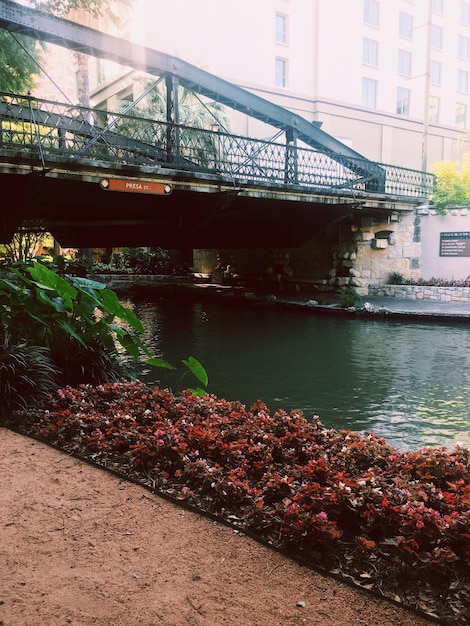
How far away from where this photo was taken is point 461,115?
4181 cm

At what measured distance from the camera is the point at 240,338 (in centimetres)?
1359

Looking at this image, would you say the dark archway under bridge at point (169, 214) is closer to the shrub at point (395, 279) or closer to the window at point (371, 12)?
the shrub at point (395, 279)

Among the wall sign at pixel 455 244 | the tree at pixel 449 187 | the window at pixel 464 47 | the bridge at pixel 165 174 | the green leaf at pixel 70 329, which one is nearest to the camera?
the green leaf at pixel 70 329

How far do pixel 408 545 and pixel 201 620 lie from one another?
110cm

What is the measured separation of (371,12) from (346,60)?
4536 mm

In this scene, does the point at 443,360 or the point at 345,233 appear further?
the point at 345,233

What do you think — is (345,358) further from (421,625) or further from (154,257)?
(154,257)

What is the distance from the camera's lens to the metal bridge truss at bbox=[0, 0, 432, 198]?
1167cm

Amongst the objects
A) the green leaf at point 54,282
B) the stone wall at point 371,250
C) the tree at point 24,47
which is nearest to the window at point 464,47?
the stone wall at point 371,250

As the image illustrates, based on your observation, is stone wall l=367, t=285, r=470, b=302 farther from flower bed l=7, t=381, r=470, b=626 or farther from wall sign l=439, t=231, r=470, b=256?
flower bed l=7, t=381, r=470, b=626

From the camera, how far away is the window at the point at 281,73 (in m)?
32.8

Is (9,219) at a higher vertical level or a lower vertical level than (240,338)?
higher

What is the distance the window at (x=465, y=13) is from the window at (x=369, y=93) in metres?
10.9

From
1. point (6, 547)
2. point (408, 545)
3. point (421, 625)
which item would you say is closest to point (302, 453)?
point (408, 545)
